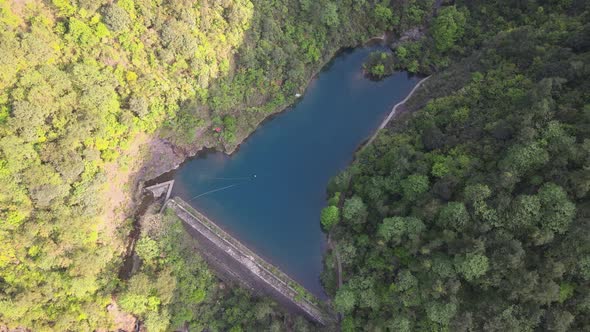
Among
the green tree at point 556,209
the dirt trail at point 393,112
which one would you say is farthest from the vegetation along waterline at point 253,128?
the dirt trail at point 393,112

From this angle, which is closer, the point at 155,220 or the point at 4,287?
the point at 4,287

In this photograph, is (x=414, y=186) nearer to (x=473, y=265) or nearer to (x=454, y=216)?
(x=454, y=216)

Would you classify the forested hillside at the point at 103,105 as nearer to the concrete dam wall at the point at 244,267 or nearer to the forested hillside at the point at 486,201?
the concrete dam wall at the point at 244,267

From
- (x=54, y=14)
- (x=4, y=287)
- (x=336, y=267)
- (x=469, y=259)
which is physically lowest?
(x=336, y=267)

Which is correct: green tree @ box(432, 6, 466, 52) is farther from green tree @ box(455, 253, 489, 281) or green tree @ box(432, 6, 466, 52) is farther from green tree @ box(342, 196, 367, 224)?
green tree @ box(455, 253, 489, 281)

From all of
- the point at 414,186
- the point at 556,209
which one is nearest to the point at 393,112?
the point at 414,186

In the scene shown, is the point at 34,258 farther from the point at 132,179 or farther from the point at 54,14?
the point at 54,14

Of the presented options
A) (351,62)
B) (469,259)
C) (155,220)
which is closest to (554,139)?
(469,259)
